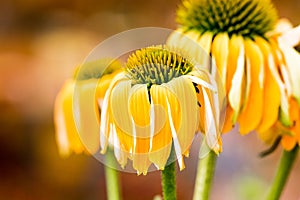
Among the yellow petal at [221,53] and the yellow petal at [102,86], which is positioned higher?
the yellow petal at [221,53]

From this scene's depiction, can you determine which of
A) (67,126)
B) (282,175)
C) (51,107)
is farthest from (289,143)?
(51,107)

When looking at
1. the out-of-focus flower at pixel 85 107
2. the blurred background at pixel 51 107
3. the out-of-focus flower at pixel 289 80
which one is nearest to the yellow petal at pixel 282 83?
the out-of-focus flower at pixel 289 80

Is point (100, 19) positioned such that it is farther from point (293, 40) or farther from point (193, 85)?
point (193, 85)

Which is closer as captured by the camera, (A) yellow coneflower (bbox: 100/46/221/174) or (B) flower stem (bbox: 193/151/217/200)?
(A) yellow coneflower (bbox: 100/46/221/174)

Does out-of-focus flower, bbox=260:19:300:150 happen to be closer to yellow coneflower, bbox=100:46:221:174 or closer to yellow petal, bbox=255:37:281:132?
yellow petal, bbox=255:37:281:132

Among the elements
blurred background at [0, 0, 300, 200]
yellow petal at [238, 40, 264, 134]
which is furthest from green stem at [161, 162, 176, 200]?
blurred background at [0, 0, 300, 200]

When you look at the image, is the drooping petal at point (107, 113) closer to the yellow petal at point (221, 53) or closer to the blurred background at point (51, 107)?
the yellow petal at point (221, 53)

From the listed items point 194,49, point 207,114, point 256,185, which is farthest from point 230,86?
point 256,185

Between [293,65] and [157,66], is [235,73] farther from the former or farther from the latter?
[157,66]
